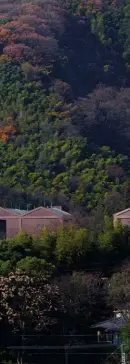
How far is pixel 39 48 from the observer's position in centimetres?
6569

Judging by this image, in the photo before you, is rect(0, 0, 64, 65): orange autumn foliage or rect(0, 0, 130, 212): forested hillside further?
rect(0, 0, 64, 65): orange autumn foliage

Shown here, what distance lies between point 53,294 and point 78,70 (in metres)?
38.9

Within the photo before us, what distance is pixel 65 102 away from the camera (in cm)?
5897

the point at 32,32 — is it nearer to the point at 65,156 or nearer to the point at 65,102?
the point at 65,102

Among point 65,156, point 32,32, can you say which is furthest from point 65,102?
point 32,32

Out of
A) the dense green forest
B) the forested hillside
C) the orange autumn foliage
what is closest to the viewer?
the dense green forest

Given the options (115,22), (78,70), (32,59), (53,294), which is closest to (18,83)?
(32,59)

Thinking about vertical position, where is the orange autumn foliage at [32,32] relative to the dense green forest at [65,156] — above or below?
above

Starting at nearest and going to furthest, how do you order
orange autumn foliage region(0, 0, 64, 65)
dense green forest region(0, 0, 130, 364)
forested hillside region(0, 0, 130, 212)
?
dense green forest region(0, 0, 130, 364) < forested hillside region(0, 0, 130, 212) < orange autumn foliage region(0, 0, 64, 65)

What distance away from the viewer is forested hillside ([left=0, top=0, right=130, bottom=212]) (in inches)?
1979

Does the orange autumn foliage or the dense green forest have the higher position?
the orange autumn foliage

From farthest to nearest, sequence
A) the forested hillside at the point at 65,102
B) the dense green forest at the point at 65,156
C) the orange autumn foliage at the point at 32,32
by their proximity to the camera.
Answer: the orange autumn foliage at the point at 32,32
the forested hillside at the point at 65,102
the dense green forest at the point at 65,156

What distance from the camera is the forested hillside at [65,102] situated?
165ft

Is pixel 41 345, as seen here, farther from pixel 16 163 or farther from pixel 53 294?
pixel 16 163
